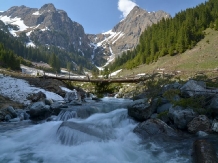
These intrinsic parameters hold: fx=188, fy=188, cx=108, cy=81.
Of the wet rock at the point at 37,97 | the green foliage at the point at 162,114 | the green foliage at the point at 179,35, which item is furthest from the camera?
the green foliage at the point at 179,35

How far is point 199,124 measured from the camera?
1113 cm

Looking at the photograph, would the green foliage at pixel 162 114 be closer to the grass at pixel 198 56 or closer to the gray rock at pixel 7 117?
the gray rock at pixel 7 117

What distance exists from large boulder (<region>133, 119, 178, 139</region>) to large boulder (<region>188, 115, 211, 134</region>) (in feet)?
3.34

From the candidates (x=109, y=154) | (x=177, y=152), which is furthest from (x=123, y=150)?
(x=177, y=152)

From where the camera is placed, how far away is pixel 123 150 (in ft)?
31.5

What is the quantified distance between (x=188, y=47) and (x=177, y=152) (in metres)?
55.6

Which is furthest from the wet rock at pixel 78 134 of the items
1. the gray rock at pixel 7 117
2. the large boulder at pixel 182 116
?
the gray rock at pixel 7 117

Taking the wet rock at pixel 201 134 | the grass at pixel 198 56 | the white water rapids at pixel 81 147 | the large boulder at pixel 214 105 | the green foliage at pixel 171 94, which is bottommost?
the white water rapids at pixel 81 147

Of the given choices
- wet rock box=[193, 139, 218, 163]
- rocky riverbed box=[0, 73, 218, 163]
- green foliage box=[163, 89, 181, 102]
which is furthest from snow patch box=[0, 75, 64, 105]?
wet rock box=[193, 139, 218, 163]

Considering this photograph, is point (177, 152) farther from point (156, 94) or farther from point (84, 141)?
point (156, 94)

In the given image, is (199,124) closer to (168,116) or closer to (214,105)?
(214,105)

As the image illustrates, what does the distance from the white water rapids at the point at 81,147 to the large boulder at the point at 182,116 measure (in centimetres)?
267

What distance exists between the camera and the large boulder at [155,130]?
1093 cm

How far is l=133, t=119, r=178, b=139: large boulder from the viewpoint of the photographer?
35.9 ft
